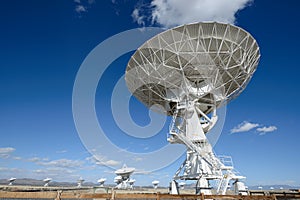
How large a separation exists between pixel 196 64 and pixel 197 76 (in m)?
1.47

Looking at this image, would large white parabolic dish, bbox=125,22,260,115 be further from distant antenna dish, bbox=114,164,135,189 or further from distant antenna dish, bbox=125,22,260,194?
distant antenna dish, bbox=114,164,135,189

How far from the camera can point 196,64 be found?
21703 millimetres

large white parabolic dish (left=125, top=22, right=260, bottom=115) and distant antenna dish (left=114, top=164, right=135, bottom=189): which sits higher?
large white parabolic dish (left=125, top=22, right=260, bottom=115)

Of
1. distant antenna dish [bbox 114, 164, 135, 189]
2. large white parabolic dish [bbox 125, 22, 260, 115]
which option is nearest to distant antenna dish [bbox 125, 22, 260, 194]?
large white parabolic dish [bbox 125, 22, 260, 115]

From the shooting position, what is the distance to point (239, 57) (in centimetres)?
2197

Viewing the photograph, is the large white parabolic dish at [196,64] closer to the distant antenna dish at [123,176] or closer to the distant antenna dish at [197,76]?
the distant antenna dish at [197,76]

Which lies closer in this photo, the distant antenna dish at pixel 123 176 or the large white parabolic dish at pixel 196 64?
the large white parabolic dish at pixel 196 64

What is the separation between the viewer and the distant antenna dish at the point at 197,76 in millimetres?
20266

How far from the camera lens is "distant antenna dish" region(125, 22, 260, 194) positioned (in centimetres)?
2027

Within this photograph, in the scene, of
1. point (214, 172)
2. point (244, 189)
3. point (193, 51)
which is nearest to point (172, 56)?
point (193, 51)

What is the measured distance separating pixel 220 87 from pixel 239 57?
3.03 metres

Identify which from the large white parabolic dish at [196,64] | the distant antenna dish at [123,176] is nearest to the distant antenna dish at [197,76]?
the large white parabolic dish at [196,64]

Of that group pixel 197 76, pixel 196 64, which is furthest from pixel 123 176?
pixel 196 64

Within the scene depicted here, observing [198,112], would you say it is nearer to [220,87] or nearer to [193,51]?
[220,87]
